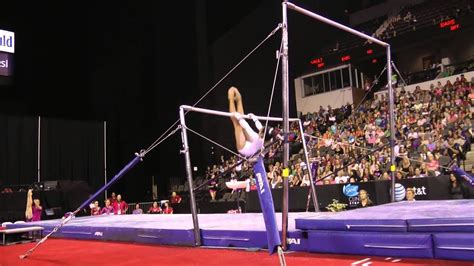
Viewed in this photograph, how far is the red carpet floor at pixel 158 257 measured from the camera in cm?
427

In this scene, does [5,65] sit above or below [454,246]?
above

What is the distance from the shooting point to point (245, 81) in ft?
60.4

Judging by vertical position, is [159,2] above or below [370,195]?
above

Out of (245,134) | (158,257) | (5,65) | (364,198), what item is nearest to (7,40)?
(5,65)

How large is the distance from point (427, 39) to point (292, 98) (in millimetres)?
7004

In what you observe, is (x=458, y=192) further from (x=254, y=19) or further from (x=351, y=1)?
(x=351, y=1)

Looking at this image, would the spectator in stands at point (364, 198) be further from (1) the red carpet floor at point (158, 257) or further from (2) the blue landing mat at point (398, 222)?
(1) the red carpet floor at point (158, 257)

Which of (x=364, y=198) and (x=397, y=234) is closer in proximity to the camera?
(x=397, y=234)

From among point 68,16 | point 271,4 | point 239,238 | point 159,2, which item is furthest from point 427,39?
point 239,238

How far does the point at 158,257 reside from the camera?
5176mm

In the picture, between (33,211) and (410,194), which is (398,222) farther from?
(33,211)

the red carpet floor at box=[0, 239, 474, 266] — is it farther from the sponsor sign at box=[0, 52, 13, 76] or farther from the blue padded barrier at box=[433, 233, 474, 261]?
the sponsor sign at box=[0, 52, 13, 76]

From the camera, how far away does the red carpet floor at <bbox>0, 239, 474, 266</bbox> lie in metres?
4.27

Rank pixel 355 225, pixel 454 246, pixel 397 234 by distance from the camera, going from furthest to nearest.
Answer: pixel 355 225 < pixel 397 234 < pixel 454 246
